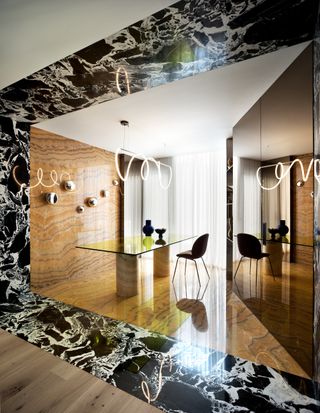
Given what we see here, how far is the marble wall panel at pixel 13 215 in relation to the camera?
9.82 feet

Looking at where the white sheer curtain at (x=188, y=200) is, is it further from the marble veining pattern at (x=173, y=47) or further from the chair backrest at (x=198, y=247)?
the marble veining pattern at (x=173, y=47)

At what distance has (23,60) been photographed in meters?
1.85

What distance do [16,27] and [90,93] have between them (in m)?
0.78

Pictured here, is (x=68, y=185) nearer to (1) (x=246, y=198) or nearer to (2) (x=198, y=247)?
(2) (x=198, y=247)

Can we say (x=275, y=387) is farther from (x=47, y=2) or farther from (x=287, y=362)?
(x=47, y=2)

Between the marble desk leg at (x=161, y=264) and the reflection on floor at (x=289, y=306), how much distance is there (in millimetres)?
2107

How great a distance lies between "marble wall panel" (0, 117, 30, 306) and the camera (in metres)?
2.99

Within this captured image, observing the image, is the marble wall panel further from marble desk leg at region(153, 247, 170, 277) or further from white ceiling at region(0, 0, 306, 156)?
marble desk leg at region(153, 247, 170, 277)

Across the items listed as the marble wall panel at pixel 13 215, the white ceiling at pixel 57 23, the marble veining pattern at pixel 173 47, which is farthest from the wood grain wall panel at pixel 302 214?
the marble wall panel at pixel 13 215

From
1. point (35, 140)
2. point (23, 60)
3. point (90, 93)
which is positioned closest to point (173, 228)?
point (35, 140)

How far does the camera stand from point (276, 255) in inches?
83.1

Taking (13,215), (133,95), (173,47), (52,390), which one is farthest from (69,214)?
(173,47)

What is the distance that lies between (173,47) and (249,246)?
219cm

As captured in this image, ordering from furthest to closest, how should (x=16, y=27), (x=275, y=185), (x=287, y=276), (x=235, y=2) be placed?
1. (x=275, y=185)
2. (x=287, y=276)
3. (x=16, y=27)
4. (x=235, y=2)
